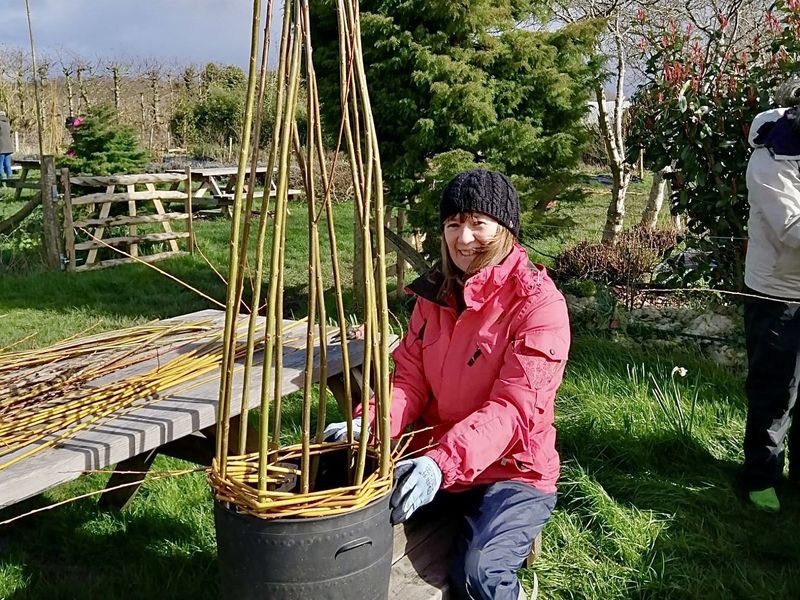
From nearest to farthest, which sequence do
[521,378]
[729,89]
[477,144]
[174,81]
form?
1. [521,378]
2. [729,89]
3. [477,144]
4. [174,81]

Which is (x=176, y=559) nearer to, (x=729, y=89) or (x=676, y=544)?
(x=676, y=544)

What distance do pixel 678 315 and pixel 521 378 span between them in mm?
3434

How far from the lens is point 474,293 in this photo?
2176 mm

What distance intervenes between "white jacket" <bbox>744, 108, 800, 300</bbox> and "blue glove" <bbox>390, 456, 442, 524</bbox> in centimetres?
163

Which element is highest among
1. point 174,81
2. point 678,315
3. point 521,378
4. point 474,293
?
point 174,81

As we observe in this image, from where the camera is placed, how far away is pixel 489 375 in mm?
2141

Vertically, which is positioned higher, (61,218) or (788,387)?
(61,218)

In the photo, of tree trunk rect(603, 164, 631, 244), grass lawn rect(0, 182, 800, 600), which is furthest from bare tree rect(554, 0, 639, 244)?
grass lawn rect(0, 182, 800, 600)

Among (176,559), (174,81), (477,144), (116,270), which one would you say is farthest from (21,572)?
(174,81)

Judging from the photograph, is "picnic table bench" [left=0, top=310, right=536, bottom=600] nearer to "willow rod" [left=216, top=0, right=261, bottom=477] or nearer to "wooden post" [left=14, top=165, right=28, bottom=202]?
"willow rod" [left=216, top=0, right=261, bottom=477]

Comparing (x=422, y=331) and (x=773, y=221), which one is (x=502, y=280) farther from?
(x=773, y=221)

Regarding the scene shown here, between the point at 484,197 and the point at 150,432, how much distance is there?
1055 mm

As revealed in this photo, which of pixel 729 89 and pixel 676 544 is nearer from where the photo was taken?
pixel 676 544

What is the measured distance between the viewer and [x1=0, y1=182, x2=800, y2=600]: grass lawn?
2.58 metres
